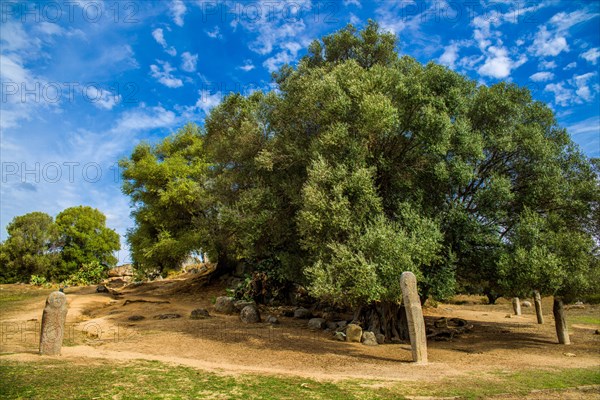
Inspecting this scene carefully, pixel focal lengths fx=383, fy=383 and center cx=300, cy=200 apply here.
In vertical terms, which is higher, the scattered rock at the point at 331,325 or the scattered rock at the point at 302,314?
the scattered rock at the point at 302,314

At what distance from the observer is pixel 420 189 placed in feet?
58.1

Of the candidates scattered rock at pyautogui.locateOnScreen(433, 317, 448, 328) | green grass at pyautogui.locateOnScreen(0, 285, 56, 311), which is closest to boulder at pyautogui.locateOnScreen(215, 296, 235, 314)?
→ scattered rock at pyautogui.locateOnScreen(433, 317, 448, 328)

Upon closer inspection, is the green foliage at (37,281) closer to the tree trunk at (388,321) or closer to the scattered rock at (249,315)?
the scattered rock at (249,315)

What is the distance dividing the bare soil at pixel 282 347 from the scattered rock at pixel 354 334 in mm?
554

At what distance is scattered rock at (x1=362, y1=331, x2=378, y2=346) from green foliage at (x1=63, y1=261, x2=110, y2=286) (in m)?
44.9

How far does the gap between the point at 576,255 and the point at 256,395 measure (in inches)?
552

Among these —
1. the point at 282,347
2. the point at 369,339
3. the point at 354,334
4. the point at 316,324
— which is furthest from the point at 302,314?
the point at 282,347

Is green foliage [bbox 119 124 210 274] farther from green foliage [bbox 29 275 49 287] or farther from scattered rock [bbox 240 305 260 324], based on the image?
green foliage [bbox 29 275 49 287]

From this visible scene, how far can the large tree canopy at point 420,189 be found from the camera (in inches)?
595

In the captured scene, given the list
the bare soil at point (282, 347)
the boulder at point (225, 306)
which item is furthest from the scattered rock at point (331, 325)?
the boulder at point (225, 306)

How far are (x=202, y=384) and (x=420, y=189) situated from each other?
40.7 feet

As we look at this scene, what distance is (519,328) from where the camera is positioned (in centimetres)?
2388

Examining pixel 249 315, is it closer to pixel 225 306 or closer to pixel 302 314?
pixel 225 306

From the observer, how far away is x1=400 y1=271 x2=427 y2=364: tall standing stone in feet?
45.3
